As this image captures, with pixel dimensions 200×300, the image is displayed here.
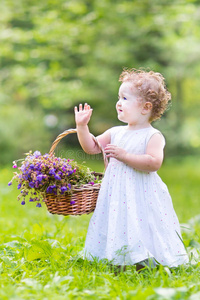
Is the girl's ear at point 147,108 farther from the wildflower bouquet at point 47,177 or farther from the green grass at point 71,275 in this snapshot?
the green grass at point 71,275

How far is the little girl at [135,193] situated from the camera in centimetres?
268

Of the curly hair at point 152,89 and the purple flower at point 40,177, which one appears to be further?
the curly hair at point 152,89

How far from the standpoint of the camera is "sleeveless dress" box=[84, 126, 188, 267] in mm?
2670

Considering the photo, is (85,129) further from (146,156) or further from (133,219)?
(133,219)

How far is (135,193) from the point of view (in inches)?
108

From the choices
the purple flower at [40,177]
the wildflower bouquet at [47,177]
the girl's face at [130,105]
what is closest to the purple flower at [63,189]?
the wildflower bouquet at [47,177]

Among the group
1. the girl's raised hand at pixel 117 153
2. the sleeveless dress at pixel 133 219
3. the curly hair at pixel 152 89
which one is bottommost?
the sleeveless dress at pixel 133 219

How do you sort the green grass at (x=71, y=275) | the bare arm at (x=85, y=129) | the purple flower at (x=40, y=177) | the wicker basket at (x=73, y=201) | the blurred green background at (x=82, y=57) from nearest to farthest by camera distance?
the green grass at (x=71, y=275) < the purple flower at (x=40, y=177) < the wicker basket at (x=73, y=201) < the bare arm at (x=85, y=129) < the blurred green background at (x=82, y=57)

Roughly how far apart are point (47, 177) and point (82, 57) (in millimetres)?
10078

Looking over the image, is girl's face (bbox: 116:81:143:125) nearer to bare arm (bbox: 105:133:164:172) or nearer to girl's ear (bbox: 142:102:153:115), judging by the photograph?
girl's ear (bbox: 142:102:153:115)

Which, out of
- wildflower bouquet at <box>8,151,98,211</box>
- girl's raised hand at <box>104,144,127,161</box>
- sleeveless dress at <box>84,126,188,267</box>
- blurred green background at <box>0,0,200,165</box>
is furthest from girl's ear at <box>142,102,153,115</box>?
blurred green background at <box>0,0,200,165</box>

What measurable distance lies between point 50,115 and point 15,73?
18.3ft

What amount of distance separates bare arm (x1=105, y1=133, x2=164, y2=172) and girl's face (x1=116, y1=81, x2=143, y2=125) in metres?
0.20

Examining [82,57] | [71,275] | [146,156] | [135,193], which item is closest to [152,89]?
[146,156]
